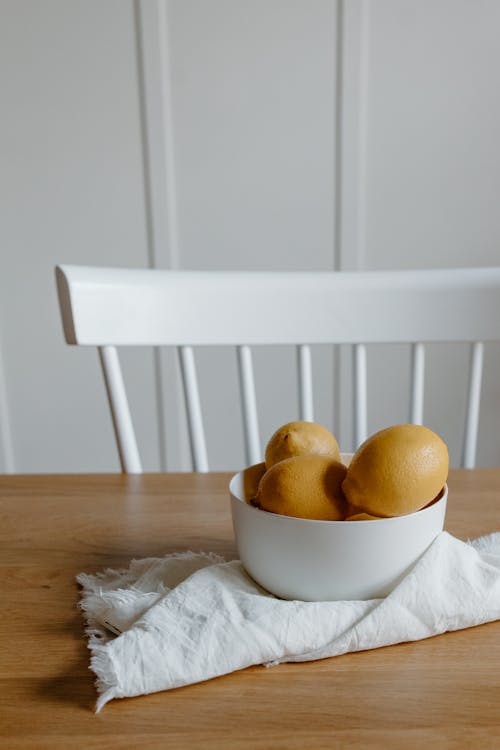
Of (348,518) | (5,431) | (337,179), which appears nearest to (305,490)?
(348,518)

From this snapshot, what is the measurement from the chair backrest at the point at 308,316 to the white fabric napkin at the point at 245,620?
1.58 ft

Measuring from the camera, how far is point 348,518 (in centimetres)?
47

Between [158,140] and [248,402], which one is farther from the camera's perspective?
[158,140]

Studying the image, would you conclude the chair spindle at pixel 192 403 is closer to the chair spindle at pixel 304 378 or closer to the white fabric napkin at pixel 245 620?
the chair spindle at pixel 304 378

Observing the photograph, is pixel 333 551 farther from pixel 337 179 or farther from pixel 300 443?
pixel 337 179

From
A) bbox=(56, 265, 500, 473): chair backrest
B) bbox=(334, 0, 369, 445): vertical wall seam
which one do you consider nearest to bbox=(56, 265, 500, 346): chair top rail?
bbox=(56, 265, 500, 473): chair backrest

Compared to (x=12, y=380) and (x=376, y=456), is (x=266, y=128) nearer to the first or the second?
(x=12, y=380)

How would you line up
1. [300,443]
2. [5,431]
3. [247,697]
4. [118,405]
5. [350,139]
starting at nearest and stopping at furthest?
[247,697] < [300,443] < [118,405] < [350,139] < [5,431]

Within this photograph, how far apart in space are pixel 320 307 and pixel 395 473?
0.56m

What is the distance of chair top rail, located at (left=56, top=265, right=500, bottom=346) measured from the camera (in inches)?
37.9

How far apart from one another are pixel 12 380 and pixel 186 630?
177 cm

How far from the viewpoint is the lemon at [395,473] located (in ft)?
1.43

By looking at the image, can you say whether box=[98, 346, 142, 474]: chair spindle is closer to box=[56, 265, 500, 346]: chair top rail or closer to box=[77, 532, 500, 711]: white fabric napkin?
box=[56, 265, 500, 346]: chair top rail

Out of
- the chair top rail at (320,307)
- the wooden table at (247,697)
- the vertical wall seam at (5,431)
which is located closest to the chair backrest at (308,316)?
the chair top rail at (320,307)
